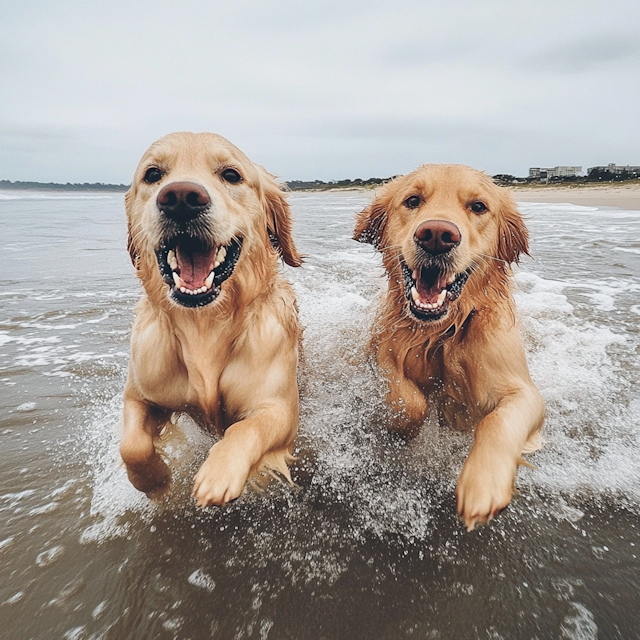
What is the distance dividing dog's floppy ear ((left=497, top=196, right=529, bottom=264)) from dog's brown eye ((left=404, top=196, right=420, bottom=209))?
0.51 metres

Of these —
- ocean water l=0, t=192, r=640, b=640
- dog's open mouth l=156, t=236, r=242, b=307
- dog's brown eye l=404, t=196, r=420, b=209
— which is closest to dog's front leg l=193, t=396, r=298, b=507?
ocean water l=0, t=192, r=640, b=640

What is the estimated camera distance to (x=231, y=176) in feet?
8.05

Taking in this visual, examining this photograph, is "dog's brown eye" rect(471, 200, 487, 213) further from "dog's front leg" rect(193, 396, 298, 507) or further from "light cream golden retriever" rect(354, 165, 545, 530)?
"dog's front leg" rect(193, 396, 298, 507)

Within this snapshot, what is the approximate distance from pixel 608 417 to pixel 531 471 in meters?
0.87

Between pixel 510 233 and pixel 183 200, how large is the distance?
1.91m

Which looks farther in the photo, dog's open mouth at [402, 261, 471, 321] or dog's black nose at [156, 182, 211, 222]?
dog's open mouth at [402, 261, 471, 321]

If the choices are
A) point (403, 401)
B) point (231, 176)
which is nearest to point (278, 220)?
point (231, 176)

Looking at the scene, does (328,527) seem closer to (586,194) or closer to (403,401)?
(403,401)

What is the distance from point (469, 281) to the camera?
266 centimetres

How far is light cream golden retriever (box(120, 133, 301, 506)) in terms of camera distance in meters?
2.20

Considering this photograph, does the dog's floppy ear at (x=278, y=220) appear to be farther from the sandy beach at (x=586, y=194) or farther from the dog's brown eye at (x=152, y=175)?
the sandy beach at (x=586, y=194)

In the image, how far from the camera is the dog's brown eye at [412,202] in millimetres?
2769

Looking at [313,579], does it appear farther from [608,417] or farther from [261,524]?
[608,417]

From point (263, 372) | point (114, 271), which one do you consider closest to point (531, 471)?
point (263, 372)
